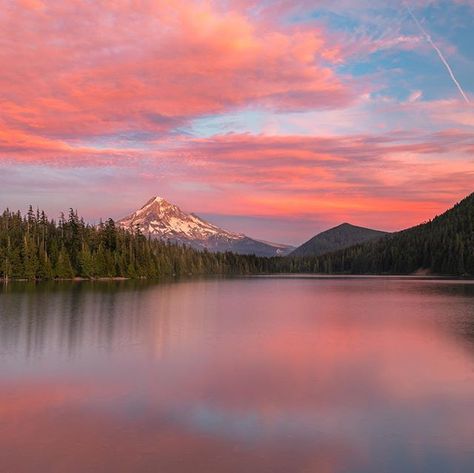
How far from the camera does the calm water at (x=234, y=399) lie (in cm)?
1688

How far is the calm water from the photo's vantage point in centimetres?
1688

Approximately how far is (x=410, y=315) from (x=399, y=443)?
1918 inches

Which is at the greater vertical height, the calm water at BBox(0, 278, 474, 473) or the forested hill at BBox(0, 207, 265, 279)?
the forested hill at BBox(0, 207, 265, 279)

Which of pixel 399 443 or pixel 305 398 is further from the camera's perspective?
pixel 305 398

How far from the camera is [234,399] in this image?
24.3 m

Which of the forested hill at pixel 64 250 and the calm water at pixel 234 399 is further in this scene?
the forested hill at pixel 64 250

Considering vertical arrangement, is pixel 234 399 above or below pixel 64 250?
below

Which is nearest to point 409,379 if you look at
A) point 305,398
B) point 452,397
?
point 452,397

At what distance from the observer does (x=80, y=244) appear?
178m

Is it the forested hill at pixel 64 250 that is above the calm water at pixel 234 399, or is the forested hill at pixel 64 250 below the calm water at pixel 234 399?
above

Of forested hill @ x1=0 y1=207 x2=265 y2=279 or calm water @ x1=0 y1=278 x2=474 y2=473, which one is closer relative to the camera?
calm water @ x1=0 y1=278 x2=474 y2=473

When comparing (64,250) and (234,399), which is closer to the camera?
(234,399)

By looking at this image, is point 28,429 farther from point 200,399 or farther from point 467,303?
point 467,303

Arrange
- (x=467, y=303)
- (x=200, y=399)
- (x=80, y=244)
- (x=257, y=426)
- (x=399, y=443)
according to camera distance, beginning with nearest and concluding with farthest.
A: (x=399, y=443) → (x=257, y=426) → (x=200, y=399) → (x=467, y=303) → (x=80, y=244)
